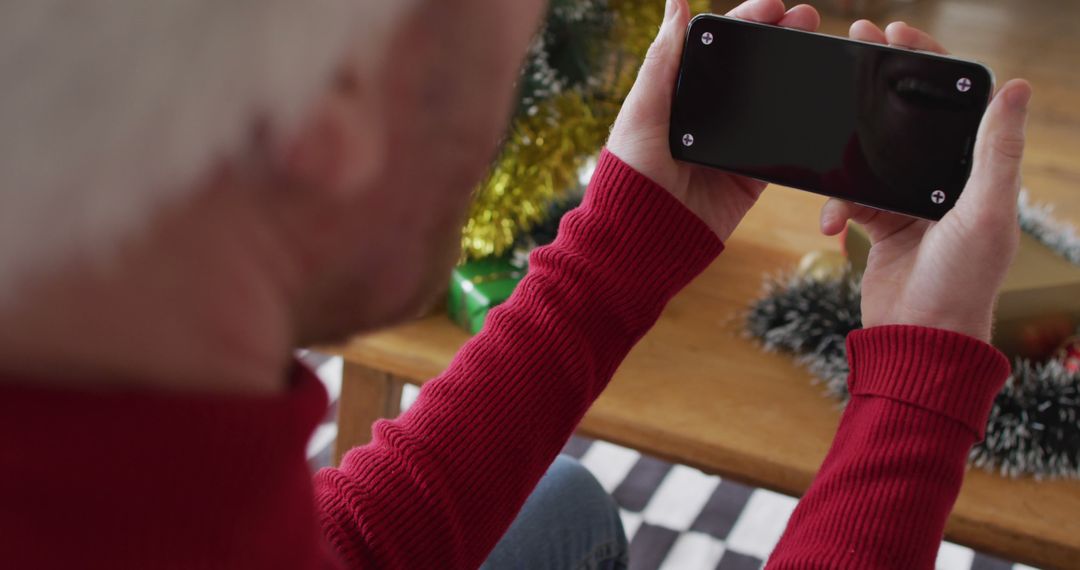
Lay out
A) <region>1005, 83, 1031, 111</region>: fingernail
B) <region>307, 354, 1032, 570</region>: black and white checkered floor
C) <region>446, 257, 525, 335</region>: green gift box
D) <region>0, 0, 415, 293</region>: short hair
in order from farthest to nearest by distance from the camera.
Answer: <region>307, 354, 1032, 570</region>: black and white checkered floor → <region>446, 257, 525, 335</region>: green gift box → <region>1005, 83, 1031, 111</region>: fingernail → <region>0, 0, 415, 293</region>: short hair

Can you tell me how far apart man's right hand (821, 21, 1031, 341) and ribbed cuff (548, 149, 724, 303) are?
10 cm

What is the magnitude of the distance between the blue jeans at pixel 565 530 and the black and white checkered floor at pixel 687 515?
40 centimetres

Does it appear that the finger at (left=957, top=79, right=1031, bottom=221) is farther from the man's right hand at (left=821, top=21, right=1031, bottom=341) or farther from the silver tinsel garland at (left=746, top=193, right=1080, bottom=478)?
the silver tinsel garland at (left=746, top=193, right=1080, bottom=478)

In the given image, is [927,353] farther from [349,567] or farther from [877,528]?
[349,567]

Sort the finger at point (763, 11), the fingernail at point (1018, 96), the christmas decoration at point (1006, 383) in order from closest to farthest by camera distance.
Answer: the fingernail at point (1018, 96) < the finger at point (763, 11) < the christmas decoration at point (1006, 383)

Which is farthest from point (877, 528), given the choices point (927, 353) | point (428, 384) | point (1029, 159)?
point (1029, 159)

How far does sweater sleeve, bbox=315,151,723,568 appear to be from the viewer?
1.98 ft

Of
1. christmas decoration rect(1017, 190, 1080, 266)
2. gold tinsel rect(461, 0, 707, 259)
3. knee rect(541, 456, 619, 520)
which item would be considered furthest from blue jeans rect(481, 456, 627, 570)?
christmas decoration rect(1017, 190, 1080, 266)

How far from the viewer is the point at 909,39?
2.12ft

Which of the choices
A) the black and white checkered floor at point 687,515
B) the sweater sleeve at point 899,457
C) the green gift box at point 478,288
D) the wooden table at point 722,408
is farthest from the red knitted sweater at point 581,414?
the black and white checkered floor at point 687,515

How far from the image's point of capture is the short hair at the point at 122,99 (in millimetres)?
240

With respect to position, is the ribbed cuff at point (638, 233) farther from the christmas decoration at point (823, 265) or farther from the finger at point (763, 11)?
the christmas decoration at point (823, 265)

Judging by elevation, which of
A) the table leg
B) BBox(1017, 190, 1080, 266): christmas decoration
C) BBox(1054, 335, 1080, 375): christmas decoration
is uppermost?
BBox(1017, 190, 1080, 266): christmas decoration

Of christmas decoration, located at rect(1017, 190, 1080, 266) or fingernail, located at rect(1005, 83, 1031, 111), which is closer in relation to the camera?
fingernail, located at rect(1005, 83, 1031, 111)
